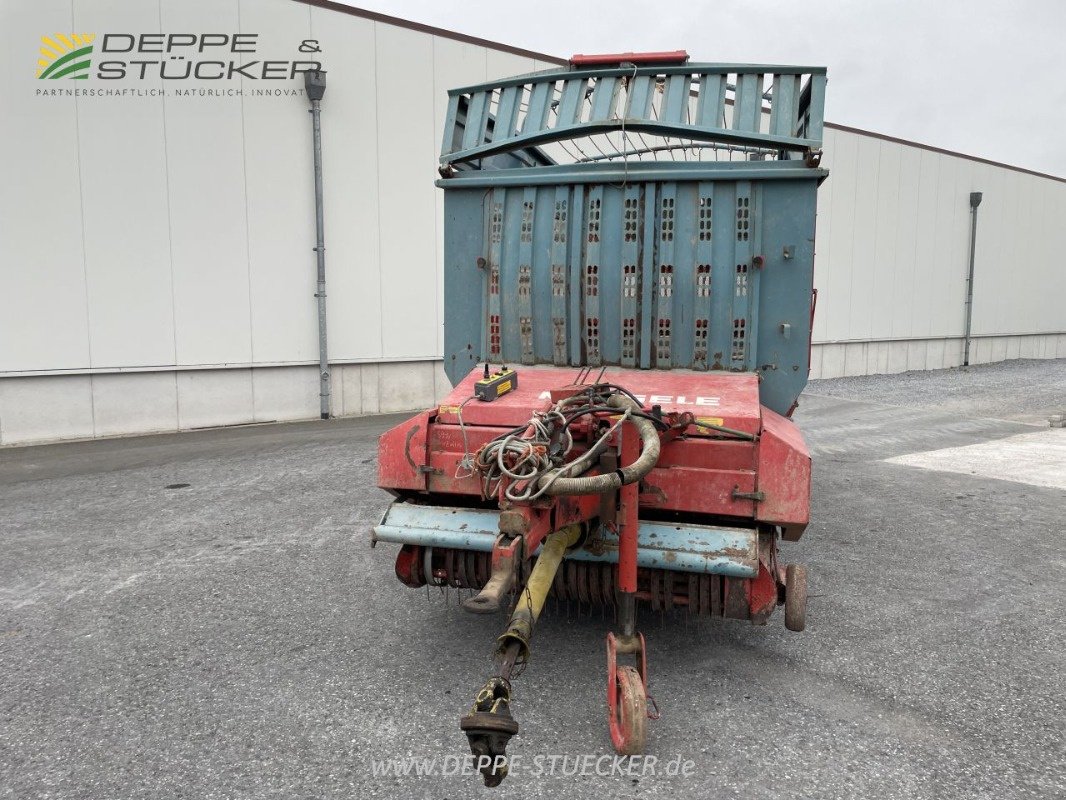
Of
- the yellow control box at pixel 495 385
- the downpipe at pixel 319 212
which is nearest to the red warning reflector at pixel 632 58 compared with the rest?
the yellow control box at pixel 495 385

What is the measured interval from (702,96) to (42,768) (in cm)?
468

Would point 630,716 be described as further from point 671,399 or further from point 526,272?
point 526,272

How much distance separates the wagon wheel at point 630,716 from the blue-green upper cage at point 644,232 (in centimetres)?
214

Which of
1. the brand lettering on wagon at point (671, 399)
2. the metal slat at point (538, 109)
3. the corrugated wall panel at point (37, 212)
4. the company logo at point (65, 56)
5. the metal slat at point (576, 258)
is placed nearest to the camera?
the brand lettering on wagon at point (671, 399)

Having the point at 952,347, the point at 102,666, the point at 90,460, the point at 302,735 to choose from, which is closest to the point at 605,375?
the point at 302,735

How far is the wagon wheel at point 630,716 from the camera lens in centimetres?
289

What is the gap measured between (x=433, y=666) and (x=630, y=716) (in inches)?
47.9

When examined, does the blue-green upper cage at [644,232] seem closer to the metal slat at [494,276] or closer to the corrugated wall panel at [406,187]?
the metal slat at [494,276]

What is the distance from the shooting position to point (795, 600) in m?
3.56

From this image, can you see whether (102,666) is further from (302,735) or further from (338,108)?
(338,108)

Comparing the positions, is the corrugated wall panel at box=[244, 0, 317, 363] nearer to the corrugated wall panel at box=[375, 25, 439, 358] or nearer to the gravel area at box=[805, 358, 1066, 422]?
the corrugated wall panel at box=[375, 25, 439, 358]

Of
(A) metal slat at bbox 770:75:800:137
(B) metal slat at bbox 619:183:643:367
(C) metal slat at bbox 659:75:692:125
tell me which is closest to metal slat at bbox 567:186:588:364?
(B) metal slat at bbox 619:183:643:367

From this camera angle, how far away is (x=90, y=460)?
880 centimetres

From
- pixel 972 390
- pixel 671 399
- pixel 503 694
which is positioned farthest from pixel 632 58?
pixel 972 390
